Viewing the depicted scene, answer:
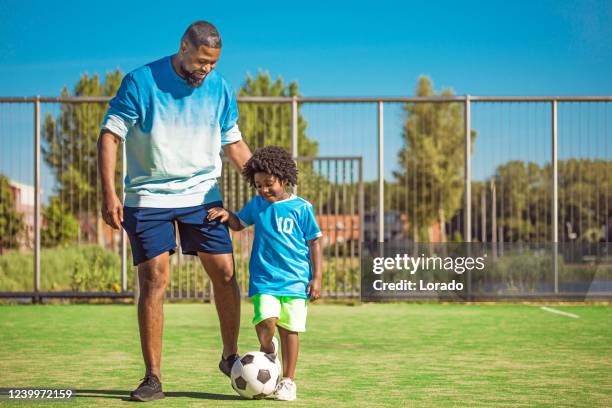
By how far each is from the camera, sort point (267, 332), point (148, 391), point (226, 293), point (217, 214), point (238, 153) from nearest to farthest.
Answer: point (148, 391)
point (267, 332)
point (217, 214)
point (226, 293)
point (238, 153)

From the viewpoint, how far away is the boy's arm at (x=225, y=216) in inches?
236

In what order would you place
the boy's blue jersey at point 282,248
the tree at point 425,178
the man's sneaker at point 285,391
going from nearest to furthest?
the man's sneaker at point 285,391
the boy's blue jersey at point 282,248
the tree at point 425,178

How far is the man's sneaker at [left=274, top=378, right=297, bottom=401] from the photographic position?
565 centimetres

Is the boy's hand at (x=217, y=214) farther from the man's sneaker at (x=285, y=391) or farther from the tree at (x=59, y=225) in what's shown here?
the tree at (x=59, y=225)

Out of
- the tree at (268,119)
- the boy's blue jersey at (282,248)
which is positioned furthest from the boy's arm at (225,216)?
the tree at (268,119)

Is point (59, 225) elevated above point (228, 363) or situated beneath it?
elevated above

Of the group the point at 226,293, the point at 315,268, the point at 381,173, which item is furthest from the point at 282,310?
the point at 381,173

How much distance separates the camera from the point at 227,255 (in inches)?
240

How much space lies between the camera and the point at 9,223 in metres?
15.0

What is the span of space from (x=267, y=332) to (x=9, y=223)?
10027 mm

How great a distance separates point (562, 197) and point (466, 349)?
6.98 meters

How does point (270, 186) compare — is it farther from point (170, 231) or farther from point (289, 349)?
point (289, 349)

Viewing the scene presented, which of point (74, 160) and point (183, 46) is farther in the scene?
point (74, 160)

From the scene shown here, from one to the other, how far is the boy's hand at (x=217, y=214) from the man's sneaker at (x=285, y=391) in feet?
3.52
